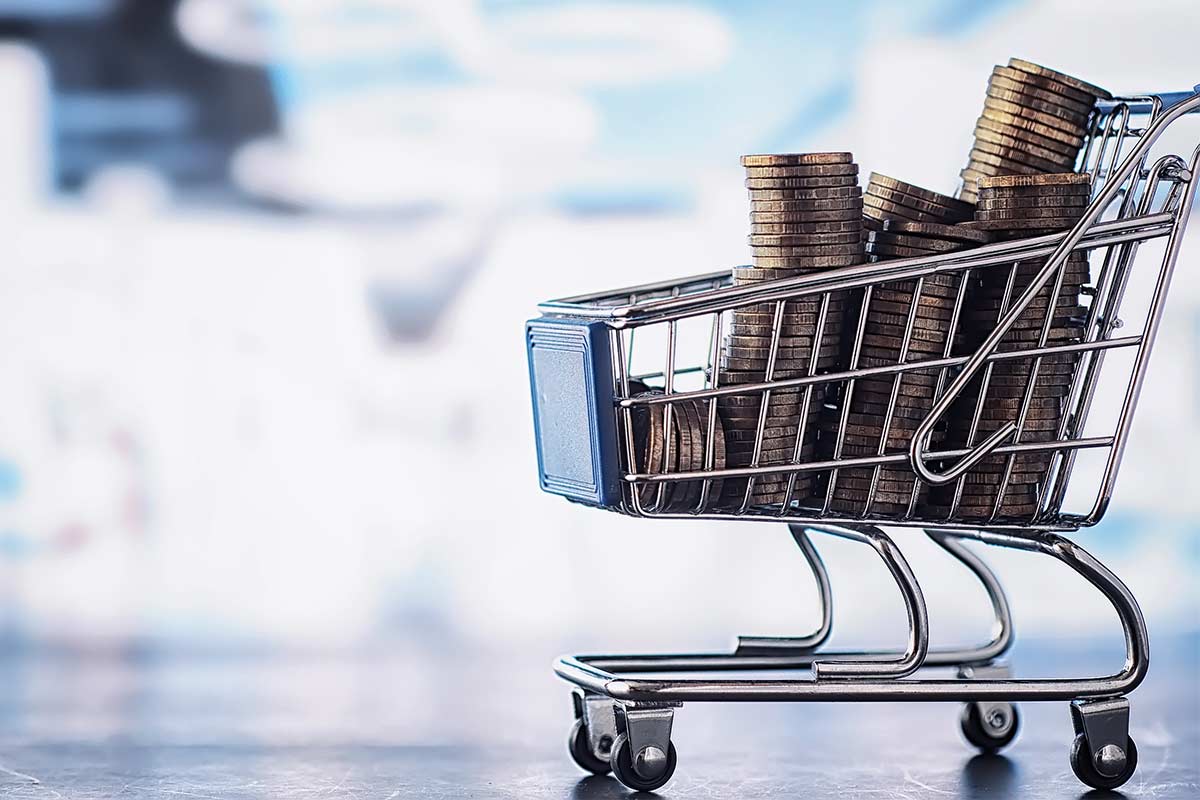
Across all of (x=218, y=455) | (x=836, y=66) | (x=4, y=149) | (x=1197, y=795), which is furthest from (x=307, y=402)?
(x=1197, y=795)

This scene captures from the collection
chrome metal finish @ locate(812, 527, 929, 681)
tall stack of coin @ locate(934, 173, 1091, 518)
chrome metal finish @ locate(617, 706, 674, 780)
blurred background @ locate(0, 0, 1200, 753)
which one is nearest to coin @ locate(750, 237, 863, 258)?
tall stack of coin @ locate(934, 173, 1091, 518)

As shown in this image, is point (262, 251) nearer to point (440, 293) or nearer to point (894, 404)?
point (440, 293)

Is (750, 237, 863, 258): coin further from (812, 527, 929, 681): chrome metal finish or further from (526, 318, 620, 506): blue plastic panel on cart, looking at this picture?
(812, 527, 929, 681): chrome metal finish

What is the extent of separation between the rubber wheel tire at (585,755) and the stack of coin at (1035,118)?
45.8 inches

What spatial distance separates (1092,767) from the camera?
8.54 feet

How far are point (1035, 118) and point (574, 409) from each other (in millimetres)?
888

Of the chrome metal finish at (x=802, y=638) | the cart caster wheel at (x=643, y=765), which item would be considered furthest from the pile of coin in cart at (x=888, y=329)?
the cart caster wheel at (x=643, y=765)

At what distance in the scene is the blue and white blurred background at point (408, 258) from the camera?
503cm

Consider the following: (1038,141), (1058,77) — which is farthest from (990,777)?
(1058,77)

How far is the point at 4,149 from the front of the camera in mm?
5078

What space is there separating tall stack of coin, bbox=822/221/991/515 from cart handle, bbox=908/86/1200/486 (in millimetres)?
60

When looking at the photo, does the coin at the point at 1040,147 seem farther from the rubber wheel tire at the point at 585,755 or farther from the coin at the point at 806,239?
the rubber wheel tire at the point at 585,755

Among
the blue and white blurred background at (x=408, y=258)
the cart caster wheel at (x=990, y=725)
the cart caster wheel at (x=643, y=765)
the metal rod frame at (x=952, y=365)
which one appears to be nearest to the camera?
the metal rod frame at (x=952, y=365)

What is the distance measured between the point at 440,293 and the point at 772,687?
2.88 meters
